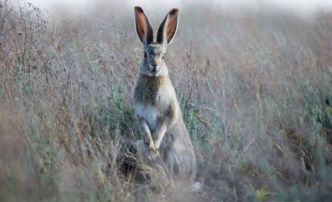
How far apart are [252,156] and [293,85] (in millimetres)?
1741

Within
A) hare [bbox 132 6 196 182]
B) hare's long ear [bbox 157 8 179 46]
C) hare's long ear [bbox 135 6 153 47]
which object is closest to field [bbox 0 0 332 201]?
hare [bbox 132 6 196 182]

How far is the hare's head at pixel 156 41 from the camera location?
4977 millimetres

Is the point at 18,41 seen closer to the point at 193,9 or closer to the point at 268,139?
the point at 268,139

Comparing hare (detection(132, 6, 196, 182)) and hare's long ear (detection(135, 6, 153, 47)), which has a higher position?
hare's long ear (detection(135, 6, 153, 47))

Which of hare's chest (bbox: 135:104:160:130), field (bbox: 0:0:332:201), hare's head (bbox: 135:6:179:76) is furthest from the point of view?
hare's chest (bbox: 135:104:160:130)

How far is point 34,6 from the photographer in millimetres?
5371

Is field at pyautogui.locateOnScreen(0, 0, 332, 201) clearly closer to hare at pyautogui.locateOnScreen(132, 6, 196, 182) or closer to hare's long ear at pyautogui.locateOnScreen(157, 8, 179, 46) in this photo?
hare at pyautogui.locateOnScreen(132, 6, 196, 182)

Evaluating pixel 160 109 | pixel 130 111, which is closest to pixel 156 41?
pixel 160 109

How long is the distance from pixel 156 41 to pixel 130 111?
0.93 metres

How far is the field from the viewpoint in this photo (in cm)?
404

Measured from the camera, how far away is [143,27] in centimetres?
528

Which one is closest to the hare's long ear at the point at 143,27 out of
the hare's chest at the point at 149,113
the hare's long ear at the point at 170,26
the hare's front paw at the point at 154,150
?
the hare's long ear at the point at 170,26

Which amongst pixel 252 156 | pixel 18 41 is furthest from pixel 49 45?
pixel 252 156

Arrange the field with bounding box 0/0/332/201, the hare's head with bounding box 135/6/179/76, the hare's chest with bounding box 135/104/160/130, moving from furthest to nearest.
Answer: the hare's chest with bounding box 135/104/160/130 → the hare's head with bounding box 135/6/179/76 → the field with bounding box 0/0/332/201
